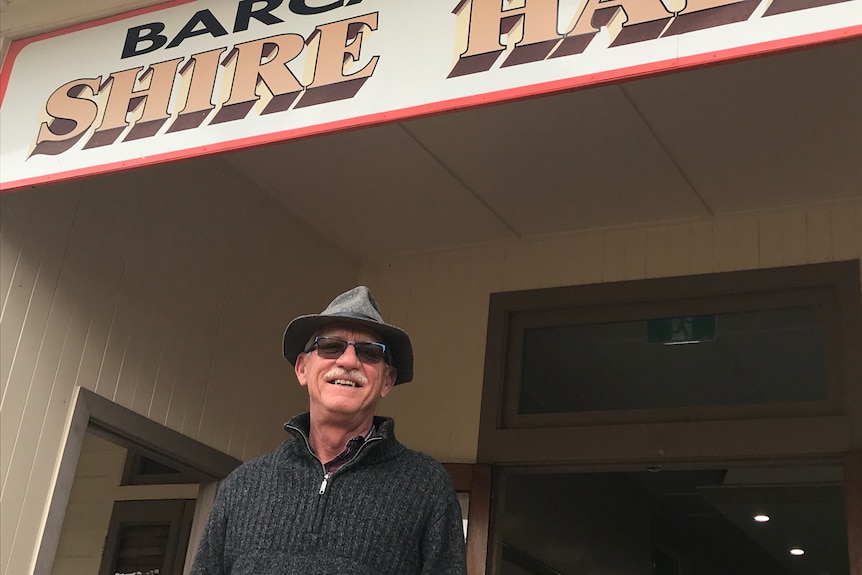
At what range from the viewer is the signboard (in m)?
2.05

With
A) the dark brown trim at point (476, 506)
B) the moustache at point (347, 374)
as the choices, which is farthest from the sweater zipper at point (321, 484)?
the dark brown trim at point (476, 506)

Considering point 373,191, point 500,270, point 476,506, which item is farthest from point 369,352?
point 500,270

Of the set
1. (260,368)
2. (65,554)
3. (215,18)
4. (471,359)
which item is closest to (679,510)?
(471,359)

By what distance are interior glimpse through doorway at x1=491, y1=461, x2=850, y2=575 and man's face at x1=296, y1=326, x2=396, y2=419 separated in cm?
255

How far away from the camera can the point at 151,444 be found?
392cm

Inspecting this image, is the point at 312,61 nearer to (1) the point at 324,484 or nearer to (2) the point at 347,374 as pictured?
(2) the point at 347,374

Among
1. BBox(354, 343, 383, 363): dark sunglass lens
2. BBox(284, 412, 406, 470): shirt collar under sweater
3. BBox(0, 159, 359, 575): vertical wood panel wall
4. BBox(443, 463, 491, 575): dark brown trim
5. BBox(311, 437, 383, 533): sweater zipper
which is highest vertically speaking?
BBox(0, 159, 359, 575): vertical wood panel wall

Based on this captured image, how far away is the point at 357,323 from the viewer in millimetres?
2043

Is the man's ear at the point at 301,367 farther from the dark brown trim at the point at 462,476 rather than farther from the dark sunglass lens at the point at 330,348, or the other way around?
the dark brown trim at the point at 462,476

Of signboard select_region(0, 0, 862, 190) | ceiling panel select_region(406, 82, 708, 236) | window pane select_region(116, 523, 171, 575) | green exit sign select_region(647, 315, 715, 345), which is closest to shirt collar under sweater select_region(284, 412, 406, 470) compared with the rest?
signboard select_region(0, 0, 862, 190)

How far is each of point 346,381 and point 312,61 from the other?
954mm

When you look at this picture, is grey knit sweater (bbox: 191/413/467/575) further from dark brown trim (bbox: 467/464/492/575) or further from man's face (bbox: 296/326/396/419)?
dark brown trim (bbox: 467/464/492/575)

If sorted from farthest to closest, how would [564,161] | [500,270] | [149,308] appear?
[500,270] → [564,161] → [149,308]

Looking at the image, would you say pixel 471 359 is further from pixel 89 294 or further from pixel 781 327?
pixel 89 294
